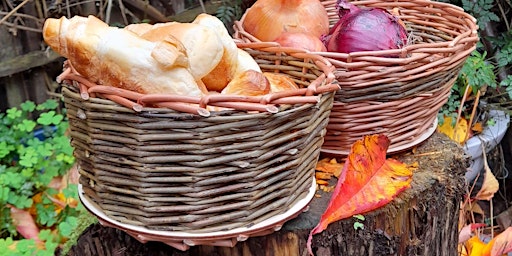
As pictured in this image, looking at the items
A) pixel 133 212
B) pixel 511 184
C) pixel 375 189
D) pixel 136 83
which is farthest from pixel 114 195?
pixel 511 184

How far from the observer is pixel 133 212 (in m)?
1.02

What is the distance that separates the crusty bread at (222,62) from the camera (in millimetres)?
1097

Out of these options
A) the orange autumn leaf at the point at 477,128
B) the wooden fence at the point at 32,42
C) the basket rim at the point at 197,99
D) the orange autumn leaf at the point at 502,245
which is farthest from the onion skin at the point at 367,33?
the wooden fence at the point at 32,42

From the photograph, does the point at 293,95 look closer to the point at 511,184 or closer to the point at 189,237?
the point at 189,237

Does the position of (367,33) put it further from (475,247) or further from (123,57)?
(475,247)

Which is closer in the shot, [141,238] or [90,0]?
[141,238]

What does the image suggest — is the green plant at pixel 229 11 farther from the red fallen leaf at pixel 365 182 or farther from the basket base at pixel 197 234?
the basket base at pixel 197 234

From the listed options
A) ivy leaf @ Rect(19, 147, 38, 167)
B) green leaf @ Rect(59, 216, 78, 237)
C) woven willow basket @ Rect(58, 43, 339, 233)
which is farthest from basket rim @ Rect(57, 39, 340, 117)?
ivy leaf @ Rect(19, 147, 38, 167)

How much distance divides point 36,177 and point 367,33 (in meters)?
1.39

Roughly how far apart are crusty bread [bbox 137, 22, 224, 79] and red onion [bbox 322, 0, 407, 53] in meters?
0.37

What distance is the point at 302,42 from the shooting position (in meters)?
1.32

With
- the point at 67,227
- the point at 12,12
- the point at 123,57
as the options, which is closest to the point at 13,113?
the point at 12,12

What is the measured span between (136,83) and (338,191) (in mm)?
439

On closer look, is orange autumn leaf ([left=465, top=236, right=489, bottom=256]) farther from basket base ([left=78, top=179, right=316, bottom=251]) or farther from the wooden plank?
the wooden plank
